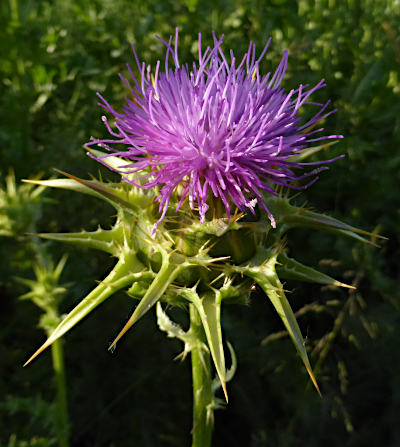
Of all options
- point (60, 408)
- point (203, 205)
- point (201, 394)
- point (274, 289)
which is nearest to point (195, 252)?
point (203, 205)

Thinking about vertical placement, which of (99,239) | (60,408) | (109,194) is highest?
(109,194)

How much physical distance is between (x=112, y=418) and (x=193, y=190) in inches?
70.0

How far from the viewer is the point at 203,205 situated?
1.59m

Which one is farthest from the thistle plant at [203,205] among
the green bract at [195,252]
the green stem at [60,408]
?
Answer: the green stem at [60,408]

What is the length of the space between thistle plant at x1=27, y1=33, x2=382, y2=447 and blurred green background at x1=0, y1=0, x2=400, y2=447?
0.83 metres

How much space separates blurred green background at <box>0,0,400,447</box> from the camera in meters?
2.83

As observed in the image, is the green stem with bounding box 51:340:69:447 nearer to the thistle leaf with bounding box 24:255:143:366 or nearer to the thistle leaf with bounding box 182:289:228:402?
the thistle leaf with bounding box 24:255:143:366

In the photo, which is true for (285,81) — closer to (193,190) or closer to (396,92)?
(396,92)

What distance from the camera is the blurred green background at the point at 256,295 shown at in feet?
9.30

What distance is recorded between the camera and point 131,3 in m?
3.79

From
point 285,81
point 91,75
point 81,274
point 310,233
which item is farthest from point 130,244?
point 91,75

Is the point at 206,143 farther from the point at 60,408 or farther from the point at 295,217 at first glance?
the point at 60,408

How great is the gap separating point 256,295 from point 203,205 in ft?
4.13

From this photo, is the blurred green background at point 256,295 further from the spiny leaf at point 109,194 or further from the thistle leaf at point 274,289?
the spiny leaf at point 109,194
